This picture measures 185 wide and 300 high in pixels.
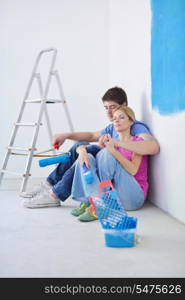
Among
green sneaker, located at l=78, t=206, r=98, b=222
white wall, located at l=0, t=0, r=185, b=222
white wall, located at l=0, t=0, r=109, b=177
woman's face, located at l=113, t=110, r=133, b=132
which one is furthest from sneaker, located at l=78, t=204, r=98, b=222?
white wall, located at l=0, t=0, r=109, b=177

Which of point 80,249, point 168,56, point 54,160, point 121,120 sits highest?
A: point 168,56

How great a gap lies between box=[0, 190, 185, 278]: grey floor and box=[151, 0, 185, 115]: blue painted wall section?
669mm

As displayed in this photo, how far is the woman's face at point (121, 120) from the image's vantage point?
2.36 metres

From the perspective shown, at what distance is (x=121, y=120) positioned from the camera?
2.36 metres

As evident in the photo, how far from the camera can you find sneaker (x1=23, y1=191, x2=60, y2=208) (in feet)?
8.13

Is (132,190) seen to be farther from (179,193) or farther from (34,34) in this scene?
(34,34)

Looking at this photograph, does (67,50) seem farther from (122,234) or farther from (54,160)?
(122,234)

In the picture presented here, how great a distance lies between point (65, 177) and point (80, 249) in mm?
804

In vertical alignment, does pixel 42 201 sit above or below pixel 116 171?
below

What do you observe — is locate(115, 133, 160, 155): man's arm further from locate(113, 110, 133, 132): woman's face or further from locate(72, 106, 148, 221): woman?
locate(113, 110, 133, 132): woman's face

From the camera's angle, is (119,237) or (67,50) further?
(67,50)

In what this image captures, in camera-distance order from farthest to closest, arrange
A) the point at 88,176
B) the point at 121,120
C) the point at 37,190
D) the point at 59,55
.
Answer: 1. the point at 59,55
2. the point at 37,190
3. the point at 121,120
4. the point at 88,176

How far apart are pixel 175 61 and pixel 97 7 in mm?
2139

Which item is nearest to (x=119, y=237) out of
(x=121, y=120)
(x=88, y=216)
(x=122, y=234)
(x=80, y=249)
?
(x=122, y=234)
